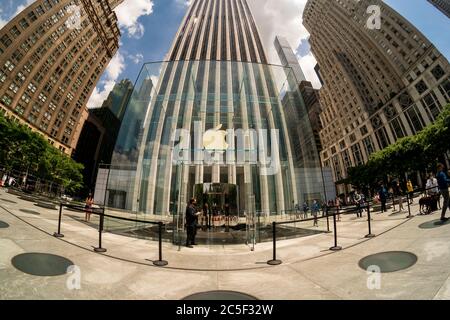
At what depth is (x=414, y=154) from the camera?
33.0 m

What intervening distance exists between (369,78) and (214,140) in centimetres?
7307

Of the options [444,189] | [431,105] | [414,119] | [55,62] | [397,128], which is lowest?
[444,189]

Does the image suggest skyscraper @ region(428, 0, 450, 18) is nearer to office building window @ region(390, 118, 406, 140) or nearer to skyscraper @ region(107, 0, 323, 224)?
office building window @ region(390, 118, 406, 140)

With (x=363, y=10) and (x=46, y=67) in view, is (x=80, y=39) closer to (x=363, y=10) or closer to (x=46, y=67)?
(x=46, y=67)

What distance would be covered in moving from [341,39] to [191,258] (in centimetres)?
9144

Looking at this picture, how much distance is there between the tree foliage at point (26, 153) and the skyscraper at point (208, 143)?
1186 inches

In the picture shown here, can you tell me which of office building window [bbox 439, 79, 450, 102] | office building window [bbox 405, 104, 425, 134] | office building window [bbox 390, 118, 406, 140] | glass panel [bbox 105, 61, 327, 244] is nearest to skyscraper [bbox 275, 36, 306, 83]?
glass panel [bbox 105, 61, 327, 244]

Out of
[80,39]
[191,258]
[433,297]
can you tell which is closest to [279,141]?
[191,258]

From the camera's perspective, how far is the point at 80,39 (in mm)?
83562

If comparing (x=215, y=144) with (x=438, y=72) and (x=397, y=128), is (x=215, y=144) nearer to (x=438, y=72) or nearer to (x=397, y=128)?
(x=438, y=72)

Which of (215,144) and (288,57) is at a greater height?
(288,57)

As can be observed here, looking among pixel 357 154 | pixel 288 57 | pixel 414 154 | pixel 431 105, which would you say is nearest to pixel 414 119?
pixel 431 105

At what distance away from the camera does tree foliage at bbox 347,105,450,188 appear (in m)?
27.8

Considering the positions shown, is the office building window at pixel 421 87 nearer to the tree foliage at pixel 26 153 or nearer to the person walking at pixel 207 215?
the person walking at pixel 207 215
